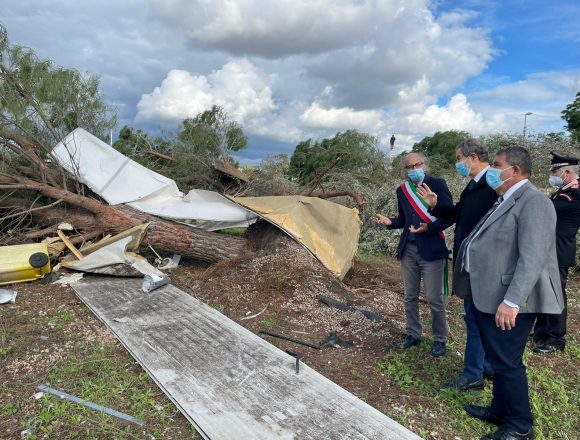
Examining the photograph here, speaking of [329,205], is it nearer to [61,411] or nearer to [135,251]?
[135,251]

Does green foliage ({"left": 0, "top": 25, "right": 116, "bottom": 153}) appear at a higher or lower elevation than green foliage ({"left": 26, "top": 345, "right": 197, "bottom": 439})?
higher

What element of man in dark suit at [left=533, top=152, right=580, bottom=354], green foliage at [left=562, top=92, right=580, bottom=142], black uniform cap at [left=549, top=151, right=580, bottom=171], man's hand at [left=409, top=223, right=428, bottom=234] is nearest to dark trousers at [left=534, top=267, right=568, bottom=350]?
man in dark suit at [left=533, top=152, right=580, bottom=354]

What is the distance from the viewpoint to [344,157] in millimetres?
8820

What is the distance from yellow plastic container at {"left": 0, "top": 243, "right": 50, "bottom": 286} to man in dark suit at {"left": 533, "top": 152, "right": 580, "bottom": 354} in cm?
513

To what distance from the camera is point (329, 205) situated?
228 inches

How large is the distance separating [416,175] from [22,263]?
14.3 ft

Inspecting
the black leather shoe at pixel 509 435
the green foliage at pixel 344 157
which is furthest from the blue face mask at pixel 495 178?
the green foliage at pixel 344 157

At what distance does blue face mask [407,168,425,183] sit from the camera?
325 centimetres

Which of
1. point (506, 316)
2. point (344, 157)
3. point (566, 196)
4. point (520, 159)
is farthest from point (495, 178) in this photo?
point (344, 157)

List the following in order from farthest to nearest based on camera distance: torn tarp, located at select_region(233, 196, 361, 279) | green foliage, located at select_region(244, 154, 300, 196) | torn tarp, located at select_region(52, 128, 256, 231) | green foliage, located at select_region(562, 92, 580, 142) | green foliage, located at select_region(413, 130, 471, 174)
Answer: green foliage, located at select_region(562, 92, 580, 142) → green foliage, located at select_region(413, 130, 471, 174) → green foliage, located at select_region(244, 154, 300, 196) → torn tarp, located at select_region(52, 128, 256, 231) → torn tarp, located at select_region(233, 196, 361, 279)

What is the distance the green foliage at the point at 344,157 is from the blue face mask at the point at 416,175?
16.9 feet

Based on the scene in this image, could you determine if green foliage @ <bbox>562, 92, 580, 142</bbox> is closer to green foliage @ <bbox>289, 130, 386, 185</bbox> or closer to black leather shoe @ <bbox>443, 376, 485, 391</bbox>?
green foliage @ <bbox>289, 130, 386, 185</bbox>

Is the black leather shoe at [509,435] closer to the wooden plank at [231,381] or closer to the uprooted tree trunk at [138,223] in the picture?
the wooden plank at [231,381]

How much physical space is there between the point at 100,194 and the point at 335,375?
4.51m
